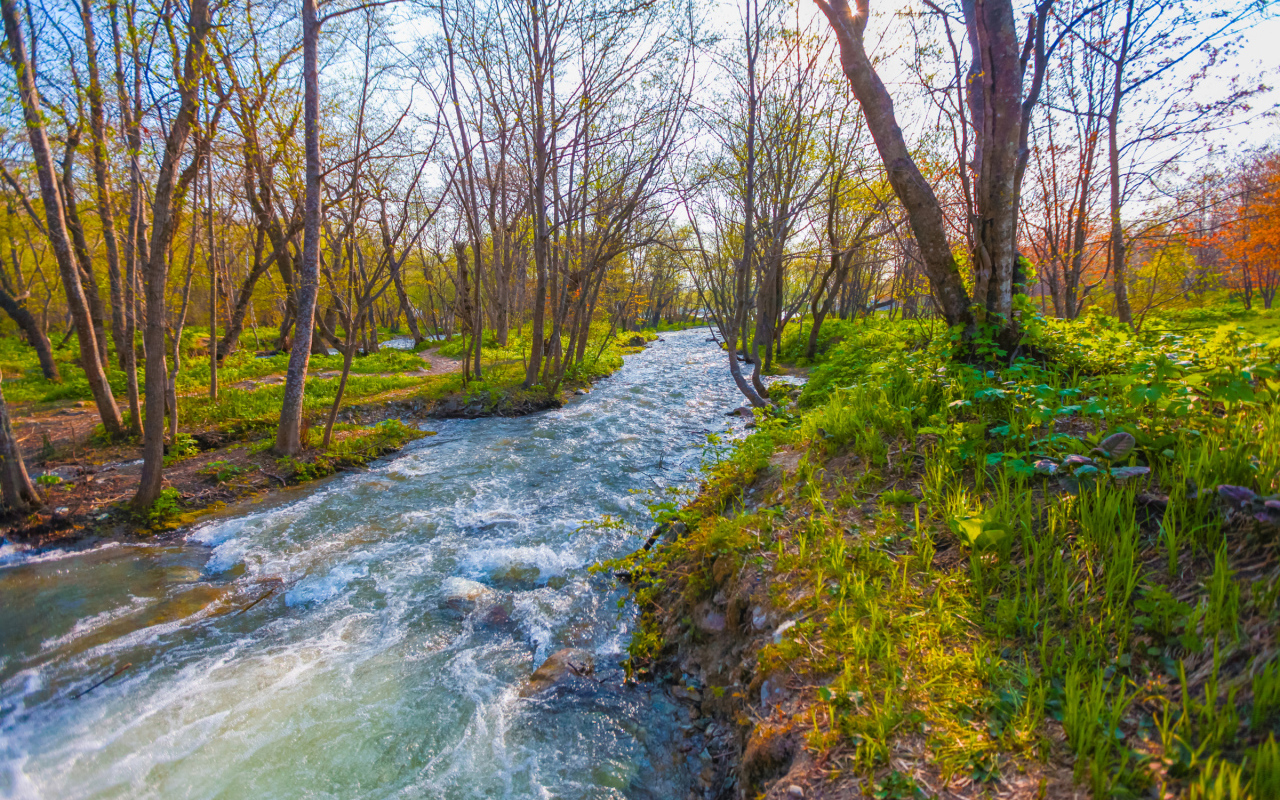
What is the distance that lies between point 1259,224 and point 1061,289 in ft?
40.7

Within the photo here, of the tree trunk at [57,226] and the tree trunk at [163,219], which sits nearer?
the tree trunk at [163,219]

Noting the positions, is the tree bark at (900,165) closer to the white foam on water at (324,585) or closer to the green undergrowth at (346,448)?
the white foam on water at (324,585)

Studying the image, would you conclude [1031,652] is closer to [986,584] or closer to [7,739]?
[986,584]

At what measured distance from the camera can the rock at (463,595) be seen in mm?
4336

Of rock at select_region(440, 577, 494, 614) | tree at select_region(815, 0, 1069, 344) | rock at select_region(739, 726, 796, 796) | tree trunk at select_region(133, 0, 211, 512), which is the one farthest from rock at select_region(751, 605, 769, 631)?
tree trunk at select_region(133, 0, 211, 512)

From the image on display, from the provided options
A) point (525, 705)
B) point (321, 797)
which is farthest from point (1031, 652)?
point (321, 797)

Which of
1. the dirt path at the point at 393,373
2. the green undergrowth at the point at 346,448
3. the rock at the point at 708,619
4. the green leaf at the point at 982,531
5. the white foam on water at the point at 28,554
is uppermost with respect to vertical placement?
the dirt path at the point at 393,373

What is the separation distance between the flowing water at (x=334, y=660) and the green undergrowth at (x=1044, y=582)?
0.83 meters

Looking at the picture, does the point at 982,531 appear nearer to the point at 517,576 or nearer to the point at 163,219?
the point at 517,576

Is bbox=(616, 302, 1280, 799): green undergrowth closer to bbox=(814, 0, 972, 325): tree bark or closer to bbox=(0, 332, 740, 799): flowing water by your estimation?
bbox=(0, 332, 740, 799): flowing water

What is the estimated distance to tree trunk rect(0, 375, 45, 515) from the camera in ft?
16.1

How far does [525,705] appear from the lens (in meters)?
3.24

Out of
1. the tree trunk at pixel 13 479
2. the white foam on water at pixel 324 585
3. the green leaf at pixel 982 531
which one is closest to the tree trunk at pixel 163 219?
the tree trunk at pixel 13 479

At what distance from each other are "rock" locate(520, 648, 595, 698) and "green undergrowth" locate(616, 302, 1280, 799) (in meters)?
0.38
